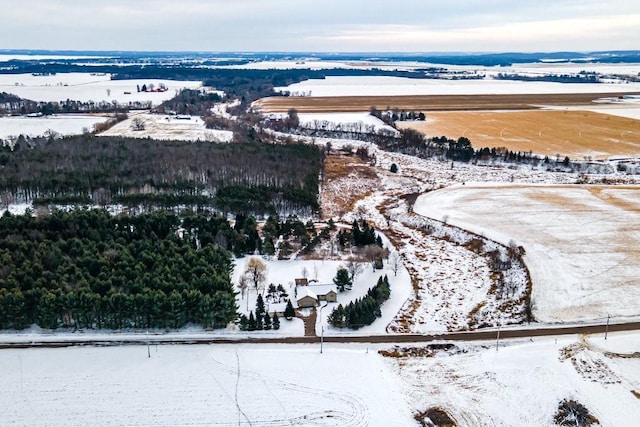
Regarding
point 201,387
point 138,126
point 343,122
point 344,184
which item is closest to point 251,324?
point 201,387

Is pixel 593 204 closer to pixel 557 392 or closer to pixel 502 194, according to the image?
→ pixel 502 194

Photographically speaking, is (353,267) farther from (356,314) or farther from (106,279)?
(106,279)

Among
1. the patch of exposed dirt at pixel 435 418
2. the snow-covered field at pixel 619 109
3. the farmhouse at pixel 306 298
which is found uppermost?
the snow-covered field at pixel 619 109

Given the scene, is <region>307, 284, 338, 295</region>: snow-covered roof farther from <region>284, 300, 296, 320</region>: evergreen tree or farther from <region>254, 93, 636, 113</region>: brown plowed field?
<region>254, 93, 636, 113</region>: brown plowed field

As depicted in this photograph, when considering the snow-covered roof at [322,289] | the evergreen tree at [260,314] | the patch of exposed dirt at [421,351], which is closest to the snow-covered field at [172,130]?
the snow-covered roof at [322,289]

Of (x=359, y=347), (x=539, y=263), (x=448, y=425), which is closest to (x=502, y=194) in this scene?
(x=539, y=263)

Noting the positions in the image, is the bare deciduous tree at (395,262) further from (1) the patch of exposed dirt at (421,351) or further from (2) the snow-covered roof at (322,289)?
(1) the patch of exposed dirt at (421,351)
